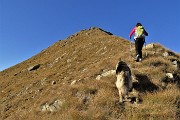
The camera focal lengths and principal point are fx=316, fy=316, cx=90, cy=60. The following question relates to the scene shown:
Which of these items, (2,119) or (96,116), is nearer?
(96,116)

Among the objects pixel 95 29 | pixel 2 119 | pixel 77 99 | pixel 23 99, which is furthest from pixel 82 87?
pixel 95 29

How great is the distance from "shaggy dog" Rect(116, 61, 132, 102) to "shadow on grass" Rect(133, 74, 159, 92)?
1.67 ft

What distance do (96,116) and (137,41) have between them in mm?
8428

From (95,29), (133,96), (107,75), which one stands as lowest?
(133,96)

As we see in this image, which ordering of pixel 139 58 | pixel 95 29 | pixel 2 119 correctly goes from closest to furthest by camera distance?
pixel 139 58, pixel 2 119, pixel 95 29

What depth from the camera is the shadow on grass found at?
51.7 feet

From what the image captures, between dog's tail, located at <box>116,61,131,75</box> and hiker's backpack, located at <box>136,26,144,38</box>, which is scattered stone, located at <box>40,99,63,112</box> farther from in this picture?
hiker's backpack, located at <box>136,26,144,38</box>

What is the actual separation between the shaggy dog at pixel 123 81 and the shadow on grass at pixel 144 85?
1.67 ft

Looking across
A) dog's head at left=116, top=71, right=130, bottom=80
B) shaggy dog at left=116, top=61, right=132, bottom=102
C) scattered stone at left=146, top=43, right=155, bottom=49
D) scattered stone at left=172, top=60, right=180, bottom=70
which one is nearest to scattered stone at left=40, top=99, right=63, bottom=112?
shaggy dog at left=116, top=61, right=132, bottom=102

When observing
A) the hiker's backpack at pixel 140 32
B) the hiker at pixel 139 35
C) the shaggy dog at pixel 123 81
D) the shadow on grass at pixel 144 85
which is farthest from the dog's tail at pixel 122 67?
the hiker's backpack at pixel 140 32

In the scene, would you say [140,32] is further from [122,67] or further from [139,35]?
[122,67]

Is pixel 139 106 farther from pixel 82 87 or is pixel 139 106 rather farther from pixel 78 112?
pixel 82 87

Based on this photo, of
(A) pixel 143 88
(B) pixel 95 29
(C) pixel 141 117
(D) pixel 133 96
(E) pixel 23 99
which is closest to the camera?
(C) pixel 141 117

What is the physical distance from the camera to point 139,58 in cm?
1973
